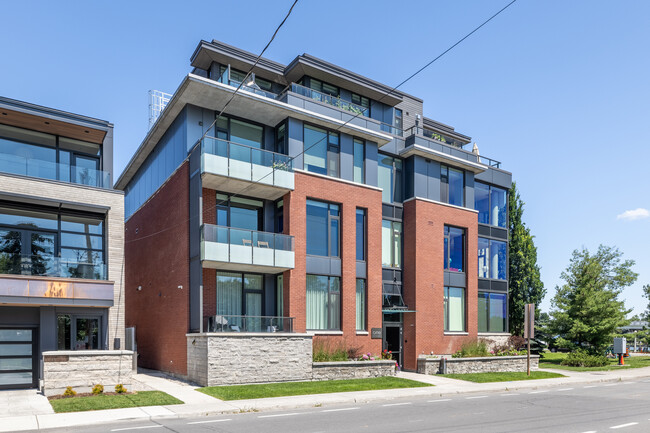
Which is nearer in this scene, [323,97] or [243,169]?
[243,169]

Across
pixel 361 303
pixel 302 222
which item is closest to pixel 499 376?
pixel 361 303

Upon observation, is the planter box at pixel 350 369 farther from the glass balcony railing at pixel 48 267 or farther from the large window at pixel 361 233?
the glass balcony railing at pixel 48 267

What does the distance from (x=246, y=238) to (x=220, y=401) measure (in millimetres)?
7186

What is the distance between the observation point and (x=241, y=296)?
2262cm

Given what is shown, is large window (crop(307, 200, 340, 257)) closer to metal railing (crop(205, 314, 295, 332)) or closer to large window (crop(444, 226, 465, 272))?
metal railing (crop(205, 314, 295, 332))

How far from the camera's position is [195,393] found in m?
17.7

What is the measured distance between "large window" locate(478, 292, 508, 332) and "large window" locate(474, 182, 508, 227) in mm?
4420

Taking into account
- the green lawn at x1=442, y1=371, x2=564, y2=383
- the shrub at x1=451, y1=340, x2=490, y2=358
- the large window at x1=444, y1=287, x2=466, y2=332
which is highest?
the large window at x1=444, y1=287, x2=466, y2=332

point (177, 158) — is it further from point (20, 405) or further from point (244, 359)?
point (20, 405)

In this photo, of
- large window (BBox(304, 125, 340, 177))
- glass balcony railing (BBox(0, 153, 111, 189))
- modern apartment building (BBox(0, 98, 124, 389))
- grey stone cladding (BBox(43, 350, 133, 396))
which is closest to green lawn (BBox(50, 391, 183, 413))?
grey stone cladding (BBox(43, 350, 133, 396))

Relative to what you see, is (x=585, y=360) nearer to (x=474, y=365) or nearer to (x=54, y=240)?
(x=474, y=365)

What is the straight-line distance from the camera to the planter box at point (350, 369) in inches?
843

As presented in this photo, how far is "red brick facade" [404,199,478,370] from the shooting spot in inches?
1052

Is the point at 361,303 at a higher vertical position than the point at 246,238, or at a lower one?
lower
